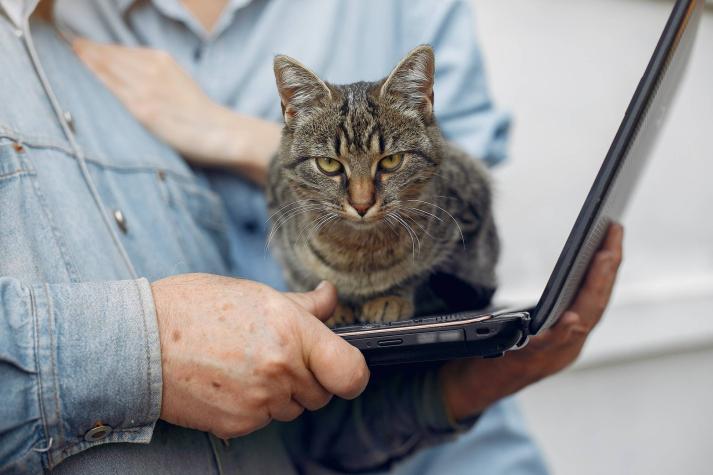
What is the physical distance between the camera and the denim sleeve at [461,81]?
95 centimetres

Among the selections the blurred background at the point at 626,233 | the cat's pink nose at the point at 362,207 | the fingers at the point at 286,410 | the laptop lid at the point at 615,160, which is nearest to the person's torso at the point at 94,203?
the fingers at the point at 286,410

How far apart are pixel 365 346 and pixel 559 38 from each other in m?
0.98

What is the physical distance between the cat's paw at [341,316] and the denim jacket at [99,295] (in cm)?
13

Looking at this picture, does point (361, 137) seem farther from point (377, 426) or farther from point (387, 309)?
point (377, 426)

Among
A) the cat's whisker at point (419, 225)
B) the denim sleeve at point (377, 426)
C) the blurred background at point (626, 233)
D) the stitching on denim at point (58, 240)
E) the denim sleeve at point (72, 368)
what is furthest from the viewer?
the blurred background at point (626, 233)

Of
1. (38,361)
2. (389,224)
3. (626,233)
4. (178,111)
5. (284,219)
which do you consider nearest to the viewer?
(38,361)

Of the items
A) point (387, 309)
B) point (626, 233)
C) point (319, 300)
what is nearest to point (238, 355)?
point (319, 300)

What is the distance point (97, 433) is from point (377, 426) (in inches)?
16.8

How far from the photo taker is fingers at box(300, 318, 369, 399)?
573 mm

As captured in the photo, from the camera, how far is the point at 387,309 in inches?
30.0

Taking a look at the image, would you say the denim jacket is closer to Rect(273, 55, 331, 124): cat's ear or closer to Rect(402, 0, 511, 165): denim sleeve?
Rect(273, 55, 331, 124): cat's ear

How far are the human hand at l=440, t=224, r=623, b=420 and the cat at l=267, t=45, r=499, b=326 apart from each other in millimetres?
97

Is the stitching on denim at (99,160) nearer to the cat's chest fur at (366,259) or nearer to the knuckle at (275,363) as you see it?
the cat's chest fur at (366,259)

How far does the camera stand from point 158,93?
0.98 metres
